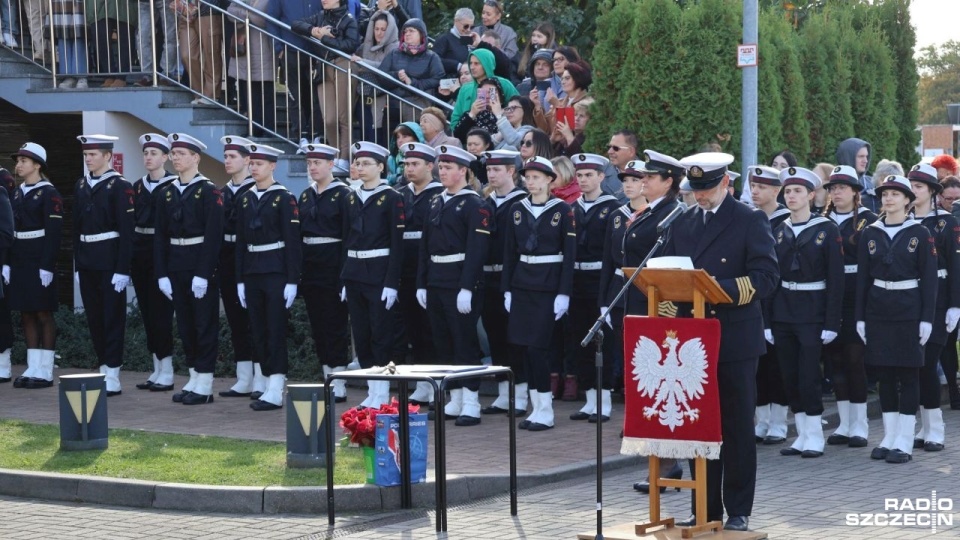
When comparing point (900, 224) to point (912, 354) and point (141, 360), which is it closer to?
point (912, 354)

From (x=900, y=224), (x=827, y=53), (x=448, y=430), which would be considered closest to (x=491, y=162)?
(x=448, y=430)

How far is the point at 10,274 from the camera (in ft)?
45.9

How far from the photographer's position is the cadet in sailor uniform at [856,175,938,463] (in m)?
10.5

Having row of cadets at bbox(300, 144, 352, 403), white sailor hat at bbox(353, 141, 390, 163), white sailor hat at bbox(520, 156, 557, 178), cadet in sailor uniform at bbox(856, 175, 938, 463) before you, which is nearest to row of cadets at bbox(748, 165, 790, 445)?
cadet in sailor uniform at bbox(856, 175, 938, 463)

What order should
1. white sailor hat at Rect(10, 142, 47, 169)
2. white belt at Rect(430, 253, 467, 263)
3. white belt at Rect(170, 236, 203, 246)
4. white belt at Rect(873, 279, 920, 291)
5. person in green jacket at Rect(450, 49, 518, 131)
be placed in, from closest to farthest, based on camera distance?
white belt at Rect(873, 279, 920, 291) → white belt at Rect(430, 253, 467, 263) → white belt at Rect(170, 236, 203, 246) → white sailor hat at Rect(10, 142, 47, 169) → person in green jacket at Rect(450, 49, 518, 131)

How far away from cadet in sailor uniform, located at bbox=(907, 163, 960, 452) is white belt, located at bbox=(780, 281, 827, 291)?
Result: 2.74 ft

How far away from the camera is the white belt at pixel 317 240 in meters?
12.8

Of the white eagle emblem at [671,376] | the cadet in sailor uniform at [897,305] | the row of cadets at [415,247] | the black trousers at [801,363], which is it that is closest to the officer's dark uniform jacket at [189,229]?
A: the row of cadets at [415,247]


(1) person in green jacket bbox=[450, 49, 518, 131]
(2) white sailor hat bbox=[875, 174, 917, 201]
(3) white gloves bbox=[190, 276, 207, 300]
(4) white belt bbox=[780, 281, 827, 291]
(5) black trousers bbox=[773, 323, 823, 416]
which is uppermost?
(1) person in green jacket bbox=[450, 49, 518, 131]

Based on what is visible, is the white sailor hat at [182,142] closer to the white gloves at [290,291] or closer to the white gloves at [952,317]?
the white gloves at [290,291]

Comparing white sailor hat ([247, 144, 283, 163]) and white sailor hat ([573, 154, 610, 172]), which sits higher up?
white sailor hat ([247, 144, 283, 163])

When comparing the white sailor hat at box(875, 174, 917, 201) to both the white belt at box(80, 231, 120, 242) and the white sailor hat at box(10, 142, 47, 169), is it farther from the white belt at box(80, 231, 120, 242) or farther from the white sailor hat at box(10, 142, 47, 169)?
the white sailor hat at box(10, 142, 47, 169)

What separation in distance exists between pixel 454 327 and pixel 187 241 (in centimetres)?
259

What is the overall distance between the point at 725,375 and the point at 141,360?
8.83m
